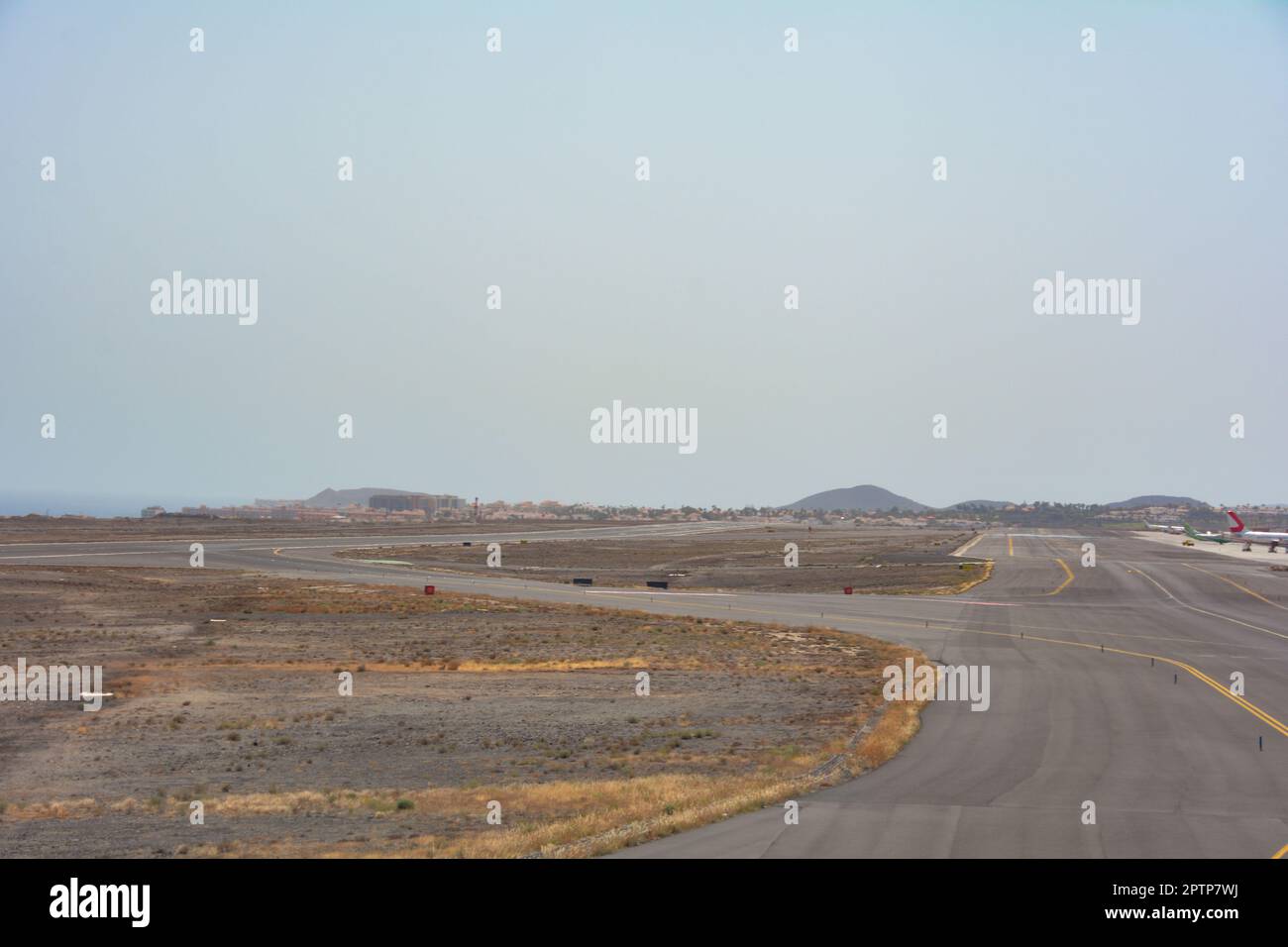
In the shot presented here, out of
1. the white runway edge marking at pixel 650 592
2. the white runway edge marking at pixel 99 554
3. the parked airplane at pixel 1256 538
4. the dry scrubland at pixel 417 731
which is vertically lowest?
the parked airplane at pixel 1256 538

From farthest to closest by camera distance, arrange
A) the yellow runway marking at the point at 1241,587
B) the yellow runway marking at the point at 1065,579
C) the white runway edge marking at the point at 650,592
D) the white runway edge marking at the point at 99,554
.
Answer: the white runway edge marking at the point at 99,554 < the white runway edge marking at the point at 650,592 < the yellow runway marking at the point at 1065,579 < the yellow runway marking at the point at 1241,587

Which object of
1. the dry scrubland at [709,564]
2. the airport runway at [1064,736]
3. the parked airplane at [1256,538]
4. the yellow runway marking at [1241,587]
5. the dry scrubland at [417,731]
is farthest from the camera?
the parked airplane at [1256,538]

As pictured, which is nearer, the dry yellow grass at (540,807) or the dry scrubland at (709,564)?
the dry yellow grass at (540,807)

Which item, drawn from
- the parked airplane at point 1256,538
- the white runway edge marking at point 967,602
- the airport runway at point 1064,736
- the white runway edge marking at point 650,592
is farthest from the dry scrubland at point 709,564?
the parked airplane at point 1256,538

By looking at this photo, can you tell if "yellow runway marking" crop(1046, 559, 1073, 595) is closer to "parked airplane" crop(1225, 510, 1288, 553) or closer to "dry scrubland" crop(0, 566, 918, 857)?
"dry scrubland" crop(0, 566, 918, 857)

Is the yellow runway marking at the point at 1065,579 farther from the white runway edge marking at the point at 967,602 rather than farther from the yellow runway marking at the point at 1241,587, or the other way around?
the yellow runway marking at the point at 1241,587

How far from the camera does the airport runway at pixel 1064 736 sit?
17062 millimetres

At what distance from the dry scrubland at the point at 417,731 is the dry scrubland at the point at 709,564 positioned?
1250 inches

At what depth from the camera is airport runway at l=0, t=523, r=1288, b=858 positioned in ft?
56.0

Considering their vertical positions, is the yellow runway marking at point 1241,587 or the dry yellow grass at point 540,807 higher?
the dry yellow grass at point 540,807

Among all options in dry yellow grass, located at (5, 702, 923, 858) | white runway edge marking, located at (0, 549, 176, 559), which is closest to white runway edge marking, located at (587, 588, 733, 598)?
dry yellow grass, located at (5, 702, 923, 858)

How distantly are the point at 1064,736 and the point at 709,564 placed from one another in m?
88.2
